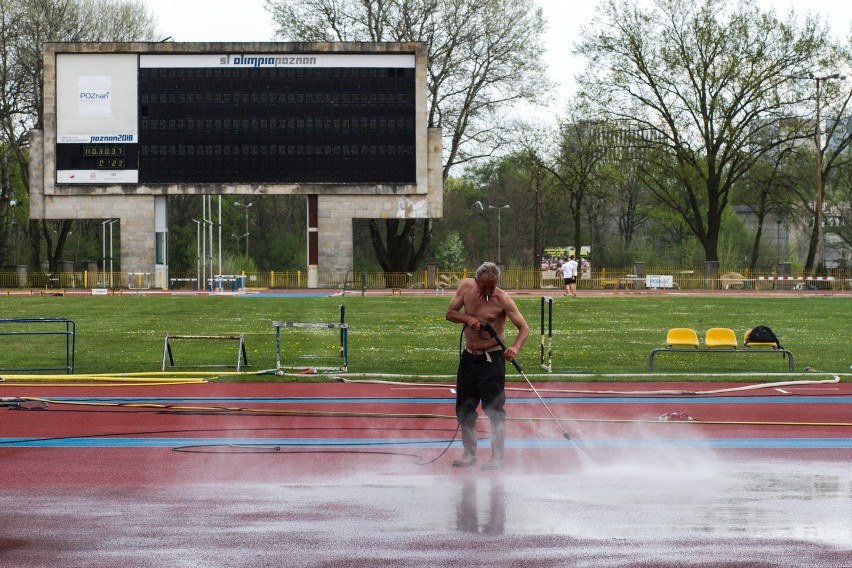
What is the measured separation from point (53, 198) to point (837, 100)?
4384 centimetres

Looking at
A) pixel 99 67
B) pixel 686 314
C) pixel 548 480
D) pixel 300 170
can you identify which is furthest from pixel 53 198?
pixel 548 480

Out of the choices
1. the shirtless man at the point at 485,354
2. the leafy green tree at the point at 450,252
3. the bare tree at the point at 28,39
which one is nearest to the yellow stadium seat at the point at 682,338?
the shirtless man at the point at 485,354

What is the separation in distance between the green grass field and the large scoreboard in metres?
8.18

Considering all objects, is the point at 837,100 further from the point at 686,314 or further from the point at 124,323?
the point at 124,323

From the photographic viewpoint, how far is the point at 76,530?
8.32 m

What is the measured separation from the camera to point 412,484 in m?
10.2

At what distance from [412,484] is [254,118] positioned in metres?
45.3

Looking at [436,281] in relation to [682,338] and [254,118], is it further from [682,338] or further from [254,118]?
[682,338]

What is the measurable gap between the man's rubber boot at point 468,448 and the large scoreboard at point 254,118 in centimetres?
4354

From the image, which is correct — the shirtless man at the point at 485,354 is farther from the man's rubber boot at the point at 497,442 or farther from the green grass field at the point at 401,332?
the green grass field at the point at 401,332

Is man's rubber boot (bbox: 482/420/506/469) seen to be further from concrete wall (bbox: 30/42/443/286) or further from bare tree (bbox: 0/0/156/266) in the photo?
bare tree (bbox: 0/0/156/266)

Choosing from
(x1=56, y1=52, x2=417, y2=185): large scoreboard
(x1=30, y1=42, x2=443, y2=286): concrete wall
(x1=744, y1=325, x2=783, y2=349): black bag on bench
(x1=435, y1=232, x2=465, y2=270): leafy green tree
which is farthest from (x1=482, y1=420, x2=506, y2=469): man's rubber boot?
(x1=435, y1=232, x2=465, y2=270): leafy green tree

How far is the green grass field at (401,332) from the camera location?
2239 cm

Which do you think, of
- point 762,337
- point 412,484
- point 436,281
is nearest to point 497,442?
point 412,484
